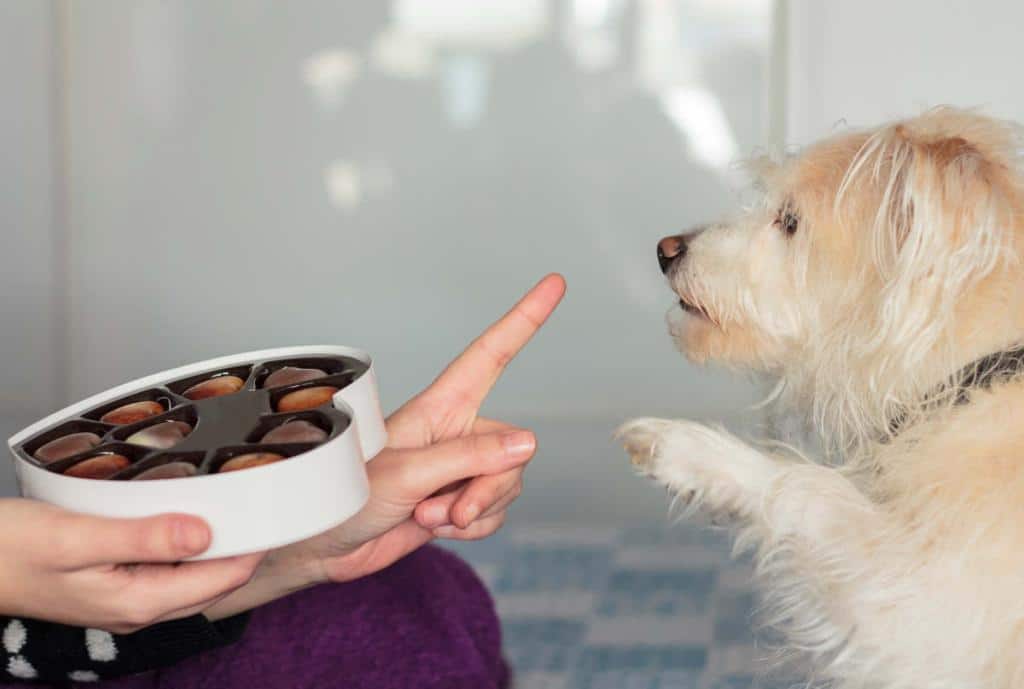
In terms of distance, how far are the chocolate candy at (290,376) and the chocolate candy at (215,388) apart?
26mm

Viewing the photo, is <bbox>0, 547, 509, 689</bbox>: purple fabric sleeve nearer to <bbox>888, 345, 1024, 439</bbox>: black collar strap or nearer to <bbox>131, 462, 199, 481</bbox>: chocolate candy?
<bbox>131, 462, 199, 481</bbox>: chocolate candy

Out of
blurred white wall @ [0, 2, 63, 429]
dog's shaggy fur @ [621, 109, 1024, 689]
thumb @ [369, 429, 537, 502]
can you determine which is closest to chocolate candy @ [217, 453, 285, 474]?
thumb @ [369, 429, 537, 502]

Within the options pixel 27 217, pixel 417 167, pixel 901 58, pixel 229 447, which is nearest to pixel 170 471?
pixel 229 447

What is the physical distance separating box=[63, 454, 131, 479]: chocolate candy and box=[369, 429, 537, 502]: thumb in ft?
0.86

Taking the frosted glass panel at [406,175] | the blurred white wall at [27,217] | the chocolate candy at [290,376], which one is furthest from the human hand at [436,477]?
the blurred white wall at [27,217]

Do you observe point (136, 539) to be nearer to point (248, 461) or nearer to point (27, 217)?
point (248, 461)

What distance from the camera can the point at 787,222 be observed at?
4.71ft

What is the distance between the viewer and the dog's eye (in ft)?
4.68

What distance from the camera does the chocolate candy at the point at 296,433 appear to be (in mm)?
991

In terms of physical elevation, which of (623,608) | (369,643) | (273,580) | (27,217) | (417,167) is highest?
(417,167)

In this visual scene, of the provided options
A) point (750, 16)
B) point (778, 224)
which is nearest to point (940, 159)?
point (778, 224)

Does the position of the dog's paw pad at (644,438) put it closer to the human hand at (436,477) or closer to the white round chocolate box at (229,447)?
the human hand at (436,477)

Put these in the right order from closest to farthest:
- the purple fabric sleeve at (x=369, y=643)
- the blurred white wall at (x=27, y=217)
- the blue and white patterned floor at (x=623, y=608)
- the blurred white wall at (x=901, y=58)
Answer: the purple fabric sleeve at (x=369, y=643) < the blue and white patterned floor at (x=623, y=608) < the blurred white wall at (x=901, y=58) < the blurred white wall at (x=27, y=217)

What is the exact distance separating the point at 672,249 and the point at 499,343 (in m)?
0.27
